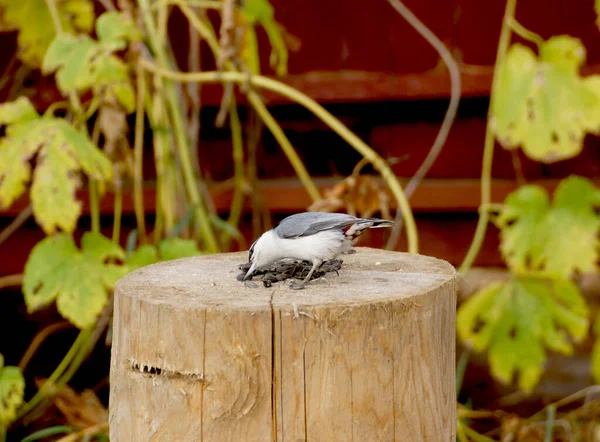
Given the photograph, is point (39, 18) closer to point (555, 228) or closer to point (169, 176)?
point (169, 176)

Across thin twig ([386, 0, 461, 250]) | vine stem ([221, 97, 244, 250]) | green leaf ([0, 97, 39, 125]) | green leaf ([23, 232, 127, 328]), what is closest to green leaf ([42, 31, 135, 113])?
green leaf ([0, 97, 39, 125])

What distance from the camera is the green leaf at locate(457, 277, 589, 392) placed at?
3002mm

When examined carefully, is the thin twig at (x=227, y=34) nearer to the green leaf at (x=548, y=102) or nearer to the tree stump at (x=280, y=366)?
the green leaf at (x=548, y=102)

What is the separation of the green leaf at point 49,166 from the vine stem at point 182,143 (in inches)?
21.7

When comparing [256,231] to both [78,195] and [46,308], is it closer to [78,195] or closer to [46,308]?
[78,195]

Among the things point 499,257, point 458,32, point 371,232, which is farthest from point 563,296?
point 458,32

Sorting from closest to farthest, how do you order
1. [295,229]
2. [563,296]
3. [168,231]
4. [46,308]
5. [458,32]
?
[295,229]
[563,296]
[168,231]
[458,32]
[46,308]

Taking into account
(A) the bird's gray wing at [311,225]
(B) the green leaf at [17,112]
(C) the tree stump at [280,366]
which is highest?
(B) the green leaf at [17,112]

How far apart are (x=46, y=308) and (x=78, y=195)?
680 mm

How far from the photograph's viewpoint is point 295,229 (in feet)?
5.78

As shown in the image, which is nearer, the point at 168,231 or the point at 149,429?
the point at 149,429

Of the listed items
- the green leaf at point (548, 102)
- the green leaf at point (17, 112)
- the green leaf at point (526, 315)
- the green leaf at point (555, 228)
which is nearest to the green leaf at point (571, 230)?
the green leaf at point (555, 228)

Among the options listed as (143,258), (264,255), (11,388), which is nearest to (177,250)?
(143,258)

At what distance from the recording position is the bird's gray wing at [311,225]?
175cm
